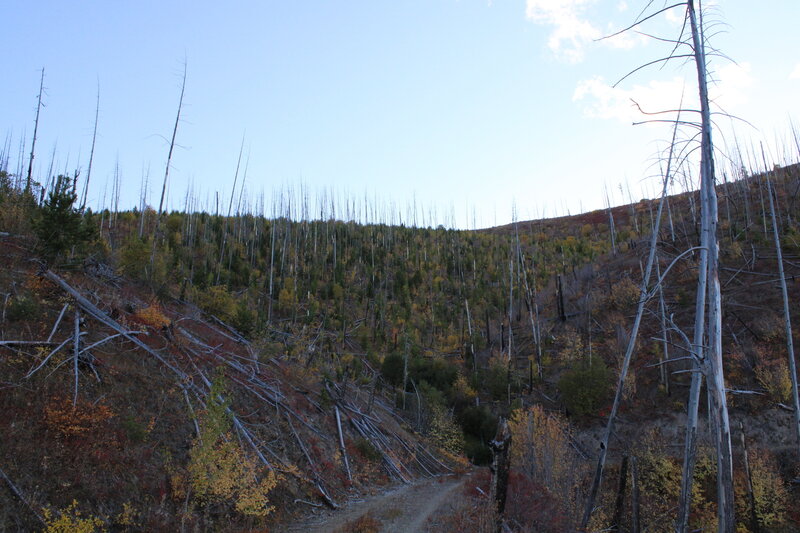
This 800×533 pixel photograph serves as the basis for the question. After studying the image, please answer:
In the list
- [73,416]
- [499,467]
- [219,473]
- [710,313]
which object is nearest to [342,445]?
[219,473]

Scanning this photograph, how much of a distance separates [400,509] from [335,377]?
38.9 ft

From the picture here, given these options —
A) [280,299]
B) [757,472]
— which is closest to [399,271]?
[280,299]

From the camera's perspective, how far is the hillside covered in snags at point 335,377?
36.9 ft

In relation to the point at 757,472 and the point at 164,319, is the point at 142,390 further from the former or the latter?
the point at 757,472

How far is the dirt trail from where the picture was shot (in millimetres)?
13743

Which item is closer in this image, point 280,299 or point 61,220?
point 61,220

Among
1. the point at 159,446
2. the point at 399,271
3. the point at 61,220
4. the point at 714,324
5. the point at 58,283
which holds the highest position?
the point at 399,271

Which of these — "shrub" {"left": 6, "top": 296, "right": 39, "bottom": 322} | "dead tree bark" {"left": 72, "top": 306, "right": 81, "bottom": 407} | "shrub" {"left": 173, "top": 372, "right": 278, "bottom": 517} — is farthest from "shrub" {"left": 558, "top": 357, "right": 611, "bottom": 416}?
"shrub" {"left": 6, "top": 296, "right": 39, "bottom": 322}

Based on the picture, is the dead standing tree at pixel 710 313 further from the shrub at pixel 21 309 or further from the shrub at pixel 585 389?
the shrub at pixel 585 389

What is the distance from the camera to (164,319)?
17.4 m

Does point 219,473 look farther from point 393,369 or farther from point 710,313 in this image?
point 393,369

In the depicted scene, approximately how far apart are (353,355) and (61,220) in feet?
80.9

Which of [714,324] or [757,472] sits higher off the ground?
[714,324]

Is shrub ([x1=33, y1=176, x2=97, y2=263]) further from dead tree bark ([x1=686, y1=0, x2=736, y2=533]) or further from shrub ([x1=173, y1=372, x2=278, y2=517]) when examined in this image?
dead tree bark ([x1=686, y1=0, x2=736, y2=533])
